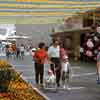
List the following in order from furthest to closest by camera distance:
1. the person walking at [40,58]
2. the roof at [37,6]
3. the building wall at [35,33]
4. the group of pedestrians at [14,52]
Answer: the building wall at [35,33] → the group of pedestrians at [14,52] → the person walking at [40,58] → the roof at [37,6]

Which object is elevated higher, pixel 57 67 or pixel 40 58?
pixel 40 58

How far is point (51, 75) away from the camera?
1280 centimetres

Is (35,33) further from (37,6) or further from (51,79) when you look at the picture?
(37,6)

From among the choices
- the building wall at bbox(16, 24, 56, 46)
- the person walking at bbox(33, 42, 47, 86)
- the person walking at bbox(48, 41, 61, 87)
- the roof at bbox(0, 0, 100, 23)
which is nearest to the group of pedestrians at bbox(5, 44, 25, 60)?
the building wall at bbox(16, 24, 56, 46)

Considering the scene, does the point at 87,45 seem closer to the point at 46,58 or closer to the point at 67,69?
the point at 67,69

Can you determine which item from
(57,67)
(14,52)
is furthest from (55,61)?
(14,52)

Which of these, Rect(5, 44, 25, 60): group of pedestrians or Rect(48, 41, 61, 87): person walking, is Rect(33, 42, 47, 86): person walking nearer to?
Rect(48, 41, 61, 87): person walking

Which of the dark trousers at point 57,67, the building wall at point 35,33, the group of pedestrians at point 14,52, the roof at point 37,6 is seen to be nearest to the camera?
the roof at point 37,6

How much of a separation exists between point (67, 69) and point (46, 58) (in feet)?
3.78

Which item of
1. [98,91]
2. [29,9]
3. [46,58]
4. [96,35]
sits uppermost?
[29,9]

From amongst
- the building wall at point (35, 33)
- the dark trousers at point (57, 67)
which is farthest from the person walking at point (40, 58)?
the building wall at point (35, 33)

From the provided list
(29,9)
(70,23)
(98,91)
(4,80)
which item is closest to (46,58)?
(98,91)

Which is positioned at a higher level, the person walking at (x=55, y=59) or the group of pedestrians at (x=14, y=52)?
the person walking at (x=55, y=59)

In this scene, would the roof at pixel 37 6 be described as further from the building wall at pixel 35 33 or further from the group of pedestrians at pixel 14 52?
the building wall at pixel 35 33
